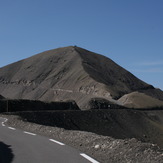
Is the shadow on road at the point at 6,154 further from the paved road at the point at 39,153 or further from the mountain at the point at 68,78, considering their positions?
the mountain at the point at 68,78

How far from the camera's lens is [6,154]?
392 inches

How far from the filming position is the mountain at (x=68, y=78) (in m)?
117

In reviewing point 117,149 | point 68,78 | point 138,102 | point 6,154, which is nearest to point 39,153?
point 6,154

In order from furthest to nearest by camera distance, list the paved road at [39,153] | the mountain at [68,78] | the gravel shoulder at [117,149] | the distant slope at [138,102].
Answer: the mountain at [68,78] → the distant slope at [138,102] → the paved road at [39,153] → the gravel shoulder at [117,149]

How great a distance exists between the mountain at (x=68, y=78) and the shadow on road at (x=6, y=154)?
94.1 metres

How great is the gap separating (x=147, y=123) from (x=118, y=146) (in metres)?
65.6

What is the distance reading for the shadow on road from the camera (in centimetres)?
A: 899

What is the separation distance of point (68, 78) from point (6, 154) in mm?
120388

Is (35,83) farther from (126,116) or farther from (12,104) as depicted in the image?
(12,104)

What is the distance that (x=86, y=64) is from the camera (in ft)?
468

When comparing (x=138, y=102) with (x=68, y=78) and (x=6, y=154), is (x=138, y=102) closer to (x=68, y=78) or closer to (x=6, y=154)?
(x=68, y=78)

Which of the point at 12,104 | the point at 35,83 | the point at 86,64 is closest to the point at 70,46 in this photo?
the point at 86,64

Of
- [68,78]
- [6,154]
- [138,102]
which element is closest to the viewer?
[6,154]

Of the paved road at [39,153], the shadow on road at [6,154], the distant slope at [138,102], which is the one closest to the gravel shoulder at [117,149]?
the paved road at [39,153]
